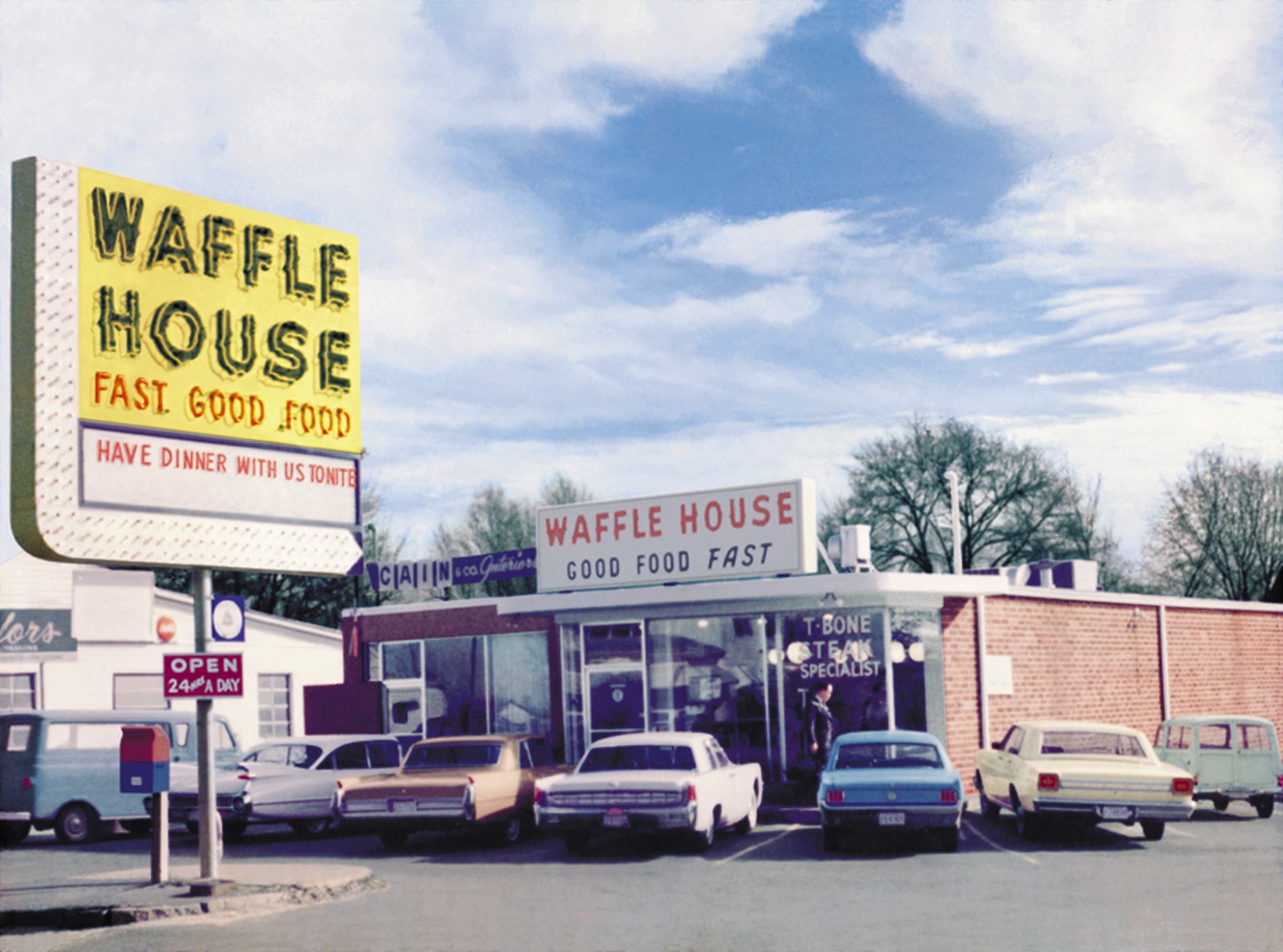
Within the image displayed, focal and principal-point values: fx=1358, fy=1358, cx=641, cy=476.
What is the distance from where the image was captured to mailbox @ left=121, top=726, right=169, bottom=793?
14.6 metres

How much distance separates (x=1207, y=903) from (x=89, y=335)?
11.3 m

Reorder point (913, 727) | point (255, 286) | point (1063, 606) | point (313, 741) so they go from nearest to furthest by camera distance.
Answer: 1. point (255, 286)
2. point (313, 741)
3. point (913, 727)
4. point (1063, 606)

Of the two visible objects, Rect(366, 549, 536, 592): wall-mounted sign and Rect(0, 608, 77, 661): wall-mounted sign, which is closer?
Rect(366, 549, 536, 592): wall-mounted sign

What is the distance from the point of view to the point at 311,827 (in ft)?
66.6

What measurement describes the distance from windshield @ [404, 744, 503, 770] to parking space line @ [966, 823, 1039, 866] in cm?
631

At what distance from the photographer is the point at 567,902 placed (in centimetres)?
1257

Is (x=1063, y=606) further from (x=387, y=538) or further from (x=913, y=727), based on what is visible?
(x=387, y=538)

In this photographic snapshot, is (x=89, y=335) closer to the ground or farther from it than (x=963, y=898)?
farther from it

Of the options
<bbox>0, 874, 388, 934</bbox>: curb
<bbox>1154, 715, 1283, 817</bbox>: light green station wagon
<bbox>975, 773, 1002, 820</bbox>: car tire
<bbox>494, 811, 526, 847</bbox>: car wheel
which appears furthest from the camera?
<bbox>1154, 715, 1283, 817</bbox>: light green station wagon

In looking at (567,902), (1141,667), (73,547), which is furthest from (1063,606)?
(73,547)

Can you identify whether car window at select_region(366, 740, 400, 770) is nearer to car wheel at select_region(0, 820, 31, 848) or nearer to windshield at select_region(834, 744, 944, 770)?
car wheel at select_region(0, 820, 31, 848)

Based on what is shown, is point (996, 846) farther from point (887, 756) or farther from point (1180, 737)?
point (1180, 737)

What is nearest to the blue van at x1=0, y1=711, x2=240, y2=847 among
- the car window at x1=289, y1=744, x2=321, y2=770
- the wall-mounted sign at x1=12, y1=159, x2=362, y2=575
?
the car window at x1=289, y1=744, x2=321, y2=770

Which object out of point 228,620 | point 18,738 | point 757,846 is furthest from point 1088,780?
point 18,738
